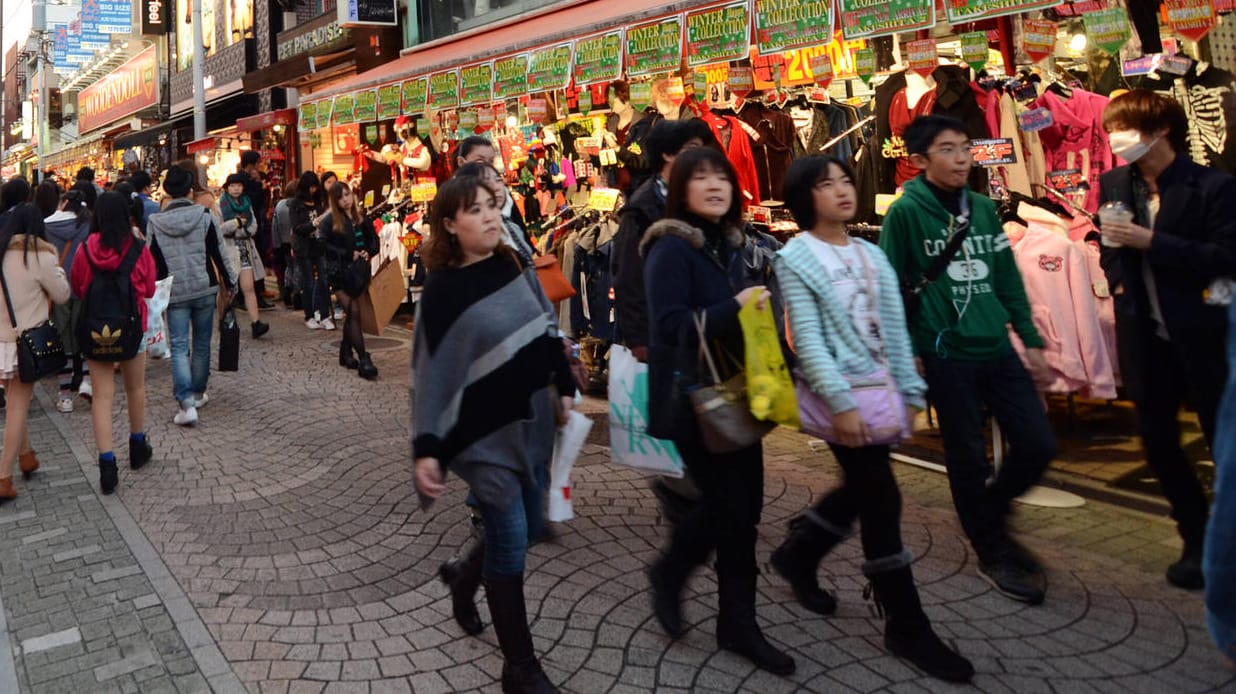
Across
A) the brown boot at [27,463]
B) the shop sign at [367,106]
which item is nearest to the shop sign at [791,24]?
the brown boot at [27,463]

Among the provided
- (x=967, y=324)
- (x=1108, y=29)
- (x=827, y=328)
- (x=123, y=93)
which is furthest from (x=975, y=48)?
(x=123, y=93)

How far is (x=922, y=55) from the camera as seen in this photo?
622cm

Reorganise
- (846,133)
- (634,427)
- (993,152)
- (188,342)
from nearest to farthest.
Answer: (634,427) → (993,152) → (846,133) → (188,342)

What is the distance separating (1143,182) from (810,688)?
8.75 feet

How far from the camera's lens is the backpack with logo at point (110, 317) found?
602 centimetres

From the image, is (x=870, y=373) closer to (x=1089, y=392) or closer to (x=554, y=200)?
(x=1089, y=392)

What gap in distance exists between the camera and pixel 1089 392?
5.77m

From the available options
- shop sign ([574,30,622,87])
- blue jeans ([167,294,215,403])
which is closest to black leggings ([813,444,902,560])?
shop sign ([574,30,622,87])

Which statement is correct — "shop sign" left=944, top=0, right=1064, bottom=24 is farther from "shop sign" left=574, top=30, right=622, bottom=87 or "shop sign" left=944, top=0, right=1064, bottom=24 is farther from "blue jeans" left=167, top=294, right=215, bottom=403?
"blue jeans" left=167, top=294, right=215, bottom=403

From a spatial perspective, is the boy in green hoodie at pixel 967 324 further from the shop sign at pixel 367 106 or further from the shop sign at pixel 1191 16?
the shop sign at pixel 367 106

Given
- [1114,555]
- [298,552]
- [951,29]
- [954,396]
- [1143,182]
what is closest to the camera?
[954,396]

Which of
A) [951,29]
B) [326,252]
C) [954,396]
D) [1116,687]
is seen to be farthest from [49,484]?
[951,29]

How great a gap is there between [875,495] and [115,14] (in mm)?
33146

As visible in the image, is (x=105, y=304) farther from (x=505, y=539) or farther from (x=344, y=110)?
(x=344, y=110)
